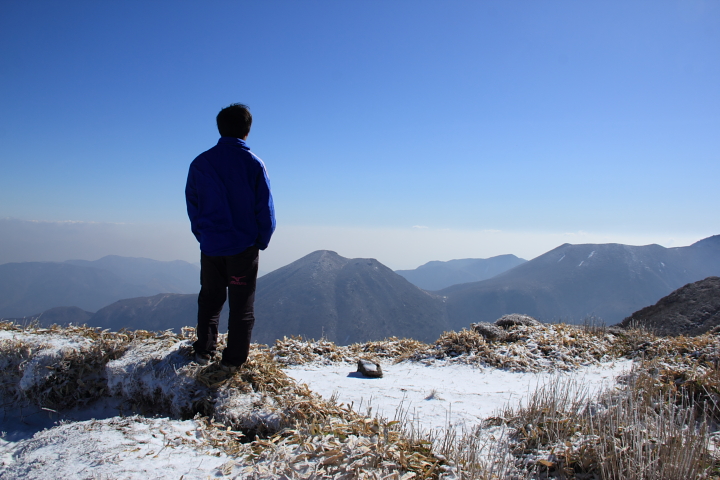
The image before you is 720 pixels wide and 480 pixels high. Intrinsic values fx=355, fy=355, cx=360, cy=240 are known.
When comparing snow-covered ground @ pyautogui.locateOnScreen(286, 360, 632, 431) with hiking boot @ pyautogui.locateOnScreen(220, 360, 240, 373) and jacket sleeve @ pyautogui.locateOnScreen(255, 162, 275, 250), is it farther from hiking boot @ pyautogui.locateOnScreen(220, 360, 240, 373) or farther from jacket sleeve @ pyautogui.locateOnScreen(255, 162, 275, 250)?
jacket sleeve @ pyautogui.locateOnScreen(255, 162, 275, 250)

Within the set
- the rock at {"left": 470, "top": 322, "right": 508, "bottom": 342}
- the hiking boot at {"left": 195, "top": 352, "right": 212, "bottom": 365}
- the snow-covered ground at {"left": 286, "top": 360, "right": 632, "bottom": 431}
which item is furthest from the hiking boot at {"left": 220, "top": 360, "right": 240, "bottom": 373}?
the rock at {"left": 470, "top": 322, "right": 508, "bottom": 342}

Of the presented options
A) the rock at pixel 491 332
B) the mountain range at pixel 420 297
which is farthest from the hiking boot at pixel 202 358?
the mountain range at pixel 420 297

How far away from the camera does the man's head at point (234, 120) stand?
400 centimetres

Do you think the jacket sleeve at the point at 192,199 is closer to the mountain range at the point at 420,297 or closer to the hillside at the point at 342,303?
the hillside at the point at 342,303

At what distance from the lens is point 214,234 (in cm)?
383

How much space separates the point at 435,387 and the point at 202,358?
3.53 metres

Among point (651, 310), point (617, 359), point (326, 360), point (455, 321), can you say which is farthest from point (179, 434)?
point (455, 321)

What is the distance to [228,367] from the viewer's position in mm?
4066

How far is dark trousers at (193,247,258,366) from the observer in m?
3.94

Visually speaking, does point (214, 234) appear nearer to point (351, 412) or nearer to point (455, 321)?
point (351, 412)

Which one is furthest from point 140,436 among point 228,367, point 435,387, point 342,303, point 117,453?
point 342,303

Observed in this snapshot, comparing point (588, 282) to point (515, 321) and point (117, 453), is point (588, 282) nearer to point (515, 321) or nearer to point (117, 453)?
point (515, 321)

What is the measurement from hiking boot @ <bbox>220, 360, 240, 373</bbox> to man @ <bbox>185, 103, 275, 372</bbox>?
0.01 m

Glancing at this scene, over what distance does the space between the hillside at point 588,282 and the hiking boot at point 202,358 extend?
12826cm
